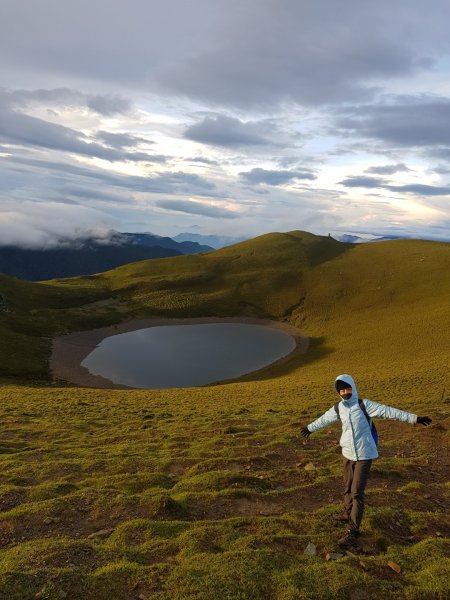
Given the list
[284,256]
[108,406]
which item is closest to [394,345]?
[108,406]

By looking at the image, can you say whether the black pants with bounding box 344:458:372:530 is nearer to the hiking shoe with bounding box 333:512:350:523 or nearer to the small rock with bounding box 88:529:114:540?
the hiking shoe with bounding box 333:512:350:523

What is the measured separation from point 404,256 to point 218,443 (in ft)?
447

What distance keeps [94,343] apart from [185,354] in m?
22.1

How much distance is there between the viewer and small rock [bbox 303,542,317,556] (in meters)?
9.88

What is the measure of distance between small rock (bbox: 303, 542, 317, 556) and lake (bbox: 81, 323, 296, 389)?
5647 cm

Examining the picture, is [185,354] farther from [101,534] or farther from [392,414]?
[392,414]

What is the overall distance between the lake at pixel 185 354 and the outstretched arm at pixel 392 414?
5656cm

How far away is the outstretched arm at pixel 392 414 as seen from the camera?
417 inches

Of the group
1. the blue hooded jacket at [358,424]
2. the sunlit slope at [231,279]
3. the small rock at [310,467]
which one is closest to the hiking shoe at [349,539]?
the blue hooded jacket at [358,424]

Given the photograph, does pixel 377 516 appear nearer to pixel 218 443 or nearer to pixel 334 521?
pixel 334 521

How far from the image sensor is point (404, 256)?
141 metres

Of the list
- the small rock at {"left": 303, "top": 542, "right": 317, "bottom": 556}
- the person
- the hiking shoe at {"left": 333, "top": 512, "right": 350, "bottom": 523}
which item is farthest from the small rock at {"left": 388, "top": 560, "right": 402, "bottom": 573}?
the hiking shoe at {"left": 333, "top": 512, "right": 350, "bottom": 523}

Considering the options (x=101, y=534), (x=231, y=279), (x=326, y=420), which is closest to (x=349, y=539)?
(x=326, y=420)

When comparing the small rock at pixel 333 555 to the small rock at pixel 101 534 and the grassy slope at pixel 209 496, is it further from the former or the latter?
the small rock at pixel 101 534
